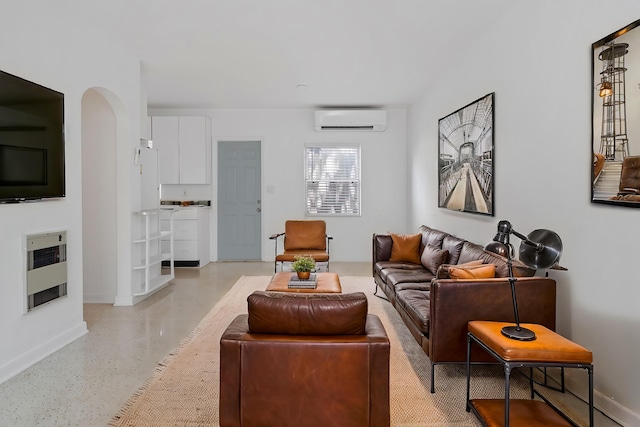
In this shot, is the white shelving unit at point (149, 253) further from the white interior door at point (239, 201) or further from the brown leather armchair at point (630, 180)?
the brown leather armchair at point (630, 180)

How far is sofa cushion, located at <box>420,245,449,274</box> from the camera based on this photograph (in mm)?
4078

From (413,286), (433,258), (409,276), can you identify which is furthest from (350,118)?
(413,286)

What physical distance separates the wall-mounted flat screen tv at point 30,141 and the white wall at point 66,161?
0.30 feet

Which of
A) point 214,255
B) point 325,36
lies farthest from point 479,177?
point 214,255

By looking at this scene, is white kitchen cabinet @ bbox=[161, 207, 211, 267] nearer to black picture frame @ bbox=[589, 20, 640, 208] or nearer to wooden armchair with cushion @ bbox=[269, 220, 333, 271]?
wooden armchair with cushion @ bbox=[269, 220, 333, 271]

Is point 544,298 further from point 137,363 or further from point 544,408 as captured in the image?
point 137,363

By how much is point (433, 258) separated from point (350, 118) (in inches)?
138

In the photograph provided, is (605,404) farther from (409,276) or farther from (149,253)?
(149,253)

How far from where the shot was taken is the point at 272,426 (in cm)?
178

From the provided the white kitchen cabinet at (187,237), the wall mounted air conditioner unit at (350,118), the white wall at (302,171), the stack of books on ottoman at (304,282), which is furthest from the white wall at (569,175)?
the white kitchen cabinet at (187,237)

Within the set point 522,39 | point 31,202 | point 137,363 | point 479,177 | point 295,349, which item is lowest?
point 137,363

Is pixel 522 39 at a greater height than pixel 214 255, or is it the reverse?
pixel 522 39

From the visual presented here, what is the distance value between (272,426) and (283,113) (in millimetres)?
6153

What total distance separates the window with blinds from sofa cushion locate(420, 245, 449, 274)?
2.98 m
